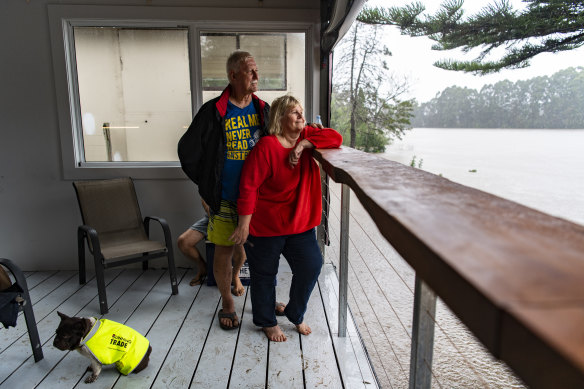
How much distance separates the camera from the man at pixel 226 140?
2.26 metres

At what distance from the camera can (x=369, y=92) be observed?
12.8 ft

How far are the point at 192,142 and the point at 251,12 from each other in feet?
5.36

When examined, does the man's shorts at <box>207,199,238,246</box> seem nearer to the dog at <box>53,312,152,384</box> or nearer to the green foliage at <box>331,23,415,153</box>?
the dog at <box>53,312,152,384</box>

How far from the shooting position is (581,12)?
1610 millimetres

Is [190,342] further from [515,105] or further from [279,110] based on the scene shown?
[515,105]

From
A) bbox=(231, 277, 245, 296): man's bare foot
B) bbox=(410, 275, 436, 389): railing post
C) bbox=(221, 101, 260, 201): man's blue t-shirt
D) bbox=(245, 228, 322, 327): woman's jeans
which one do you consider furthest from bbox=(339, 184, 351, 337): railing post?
bbox=(410, 275, 436, 389): railing post

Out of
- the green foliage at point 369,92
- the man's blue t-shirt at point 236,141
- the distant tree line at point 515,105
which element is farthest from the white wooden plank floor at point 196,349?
the green foliage at point 369,92

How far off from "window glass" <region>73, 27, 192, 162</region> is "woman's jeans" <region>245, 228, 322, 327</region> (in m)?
1.88

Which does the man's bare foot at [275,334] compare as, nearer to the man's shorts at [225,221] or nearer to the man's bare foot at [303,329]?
the man's bare foot at [303,329]

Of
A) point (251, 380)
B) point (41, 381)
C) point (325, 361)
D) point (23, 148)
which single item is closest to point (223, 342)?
point (251, 380)

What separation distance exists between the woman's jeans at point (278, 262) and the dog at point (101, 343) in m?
0.66

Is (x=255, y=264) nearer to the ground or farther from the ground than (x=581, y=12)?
nearer to the ground

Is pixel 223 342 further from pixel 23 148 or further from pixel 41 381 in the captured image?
pixel 23 148

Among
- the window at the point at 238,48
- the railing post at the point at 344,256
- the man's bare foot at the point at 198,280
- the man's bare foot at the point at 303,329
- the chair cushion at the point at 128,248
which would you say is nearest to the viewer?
the railing post at the point at 344,256
